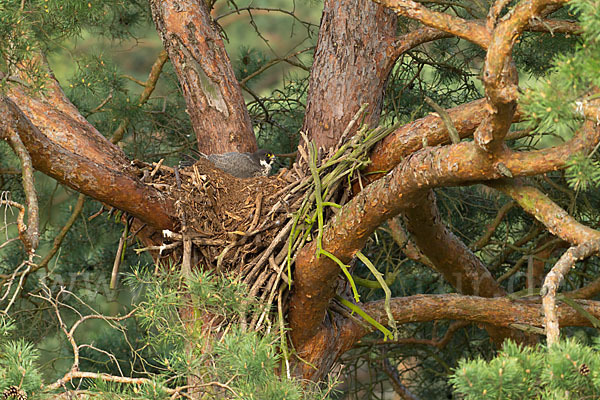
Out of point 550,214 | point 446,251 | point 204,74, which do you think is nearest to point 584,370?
point 550,214

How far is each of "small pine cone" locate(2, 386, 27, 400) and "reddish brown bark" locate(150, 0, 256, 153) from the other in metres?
1.84

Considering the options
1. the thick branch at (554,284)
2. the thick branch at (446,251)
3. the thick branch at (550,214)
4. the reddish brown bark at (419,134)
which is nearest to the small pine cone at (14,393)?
the thick branch at (554,284)

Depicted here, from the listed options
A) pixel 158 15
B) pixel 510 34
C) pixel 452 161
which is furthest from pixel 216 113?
pixel 510 34

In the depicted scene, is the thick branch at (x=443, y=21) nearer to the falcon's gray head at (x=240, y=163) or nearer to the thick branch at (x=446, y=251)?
the thick branch at (x=446, y=251)

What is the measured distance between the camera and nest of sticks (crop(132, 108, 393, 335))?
7.81 feet

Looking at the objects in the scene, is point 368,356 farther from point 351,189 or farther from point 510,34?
point 510,34

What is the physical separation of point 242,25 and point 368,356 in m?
7.03

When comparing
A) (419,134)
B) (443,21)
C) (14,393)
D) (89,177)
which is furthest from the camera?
(419,134)

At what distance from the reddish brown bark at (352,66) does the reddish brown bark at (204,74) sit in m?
0.42

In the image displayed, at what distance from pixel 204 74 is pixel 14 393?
195cm

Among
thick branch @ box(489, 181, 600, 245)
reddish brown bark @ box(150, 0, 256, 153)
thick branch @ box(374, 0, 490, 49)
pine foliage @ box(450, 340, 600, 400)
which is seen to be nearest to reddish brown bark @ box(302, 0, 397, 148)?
reddish brown bark @ box(150, 0, 256, 153)

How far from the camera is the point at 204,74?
9.86ft

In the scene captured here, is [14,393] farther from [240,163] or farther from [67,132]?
[240,163]

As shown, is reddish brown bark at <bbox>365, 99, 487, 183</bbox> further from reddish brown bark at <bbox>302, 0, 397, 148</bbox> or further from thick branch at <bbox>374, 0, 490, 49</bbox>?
thick branch at <bbox>374, 0, 490, 49</bbox>
